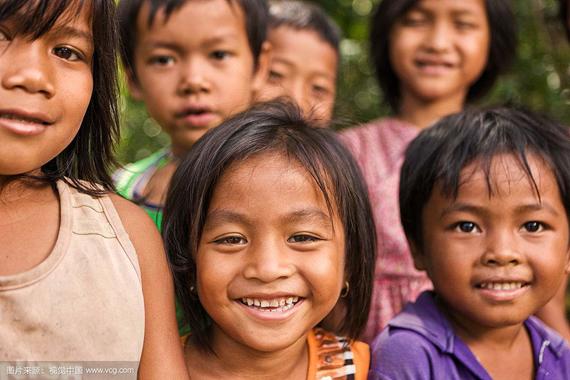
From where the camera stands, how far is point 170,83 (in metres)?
3.07

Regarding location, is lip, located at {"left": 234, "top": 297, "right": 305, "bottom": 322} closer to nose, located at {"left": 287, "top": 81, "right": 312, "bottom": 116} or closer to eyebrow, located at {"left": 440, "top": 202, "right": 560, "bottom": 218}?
eyebrow, located at {"left": 440, "top": 202, "right": 560, "bottom": 218}

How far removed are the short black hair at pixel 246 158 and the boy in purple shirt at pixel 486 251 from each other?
23 cm

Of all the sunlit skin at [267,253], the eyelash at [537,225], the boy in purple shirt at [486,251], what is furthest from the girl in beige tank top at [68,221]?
the eyelash at [537,225]

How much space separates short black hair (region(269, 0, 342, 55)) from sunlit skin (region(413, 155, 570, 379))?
1520 millimetres

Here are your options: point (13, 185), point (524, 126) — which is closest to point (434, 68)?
point (524, 126)

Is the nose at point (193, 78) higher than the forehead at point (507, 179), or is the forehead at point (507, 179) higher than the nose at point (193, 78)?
the nose at point (193, 78)

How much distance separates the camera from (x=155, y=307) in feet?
6.94

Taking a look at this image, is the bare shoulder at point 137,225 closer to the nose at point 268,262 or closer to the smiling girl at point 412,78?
the nose at point 268,262

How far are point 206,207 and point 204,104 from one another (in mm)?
819

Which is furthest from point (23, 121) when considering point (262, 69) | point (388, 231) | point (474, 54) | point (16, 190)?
Answer: point (474, 54)

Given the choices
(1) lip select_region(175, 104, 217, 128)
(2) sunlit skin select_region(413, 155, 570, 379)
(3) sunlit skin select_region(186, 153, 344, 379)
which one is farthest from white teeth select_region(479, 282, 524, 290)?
(1) lip select_region(175, 104, 217, 128)

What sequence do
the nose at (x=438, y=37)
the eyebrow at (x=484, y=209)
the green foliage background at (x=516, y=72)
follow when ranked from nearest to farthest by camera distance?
1. the eyebrow at (x=484, y=209)
2. the nose at (x=438, y=37)
3. the green foliage background at (x=516, y=72)

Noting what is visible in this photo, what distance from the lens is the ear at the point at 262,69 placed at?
11.0ft

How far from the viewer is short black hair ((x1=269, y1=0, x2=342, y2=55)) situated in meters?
3.83
